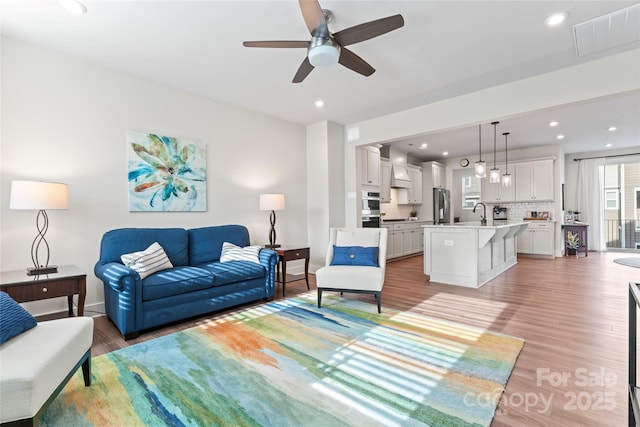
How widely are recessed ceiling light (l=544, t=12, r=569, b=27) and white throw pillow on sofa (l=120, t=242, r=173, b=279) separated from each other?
4.21 m

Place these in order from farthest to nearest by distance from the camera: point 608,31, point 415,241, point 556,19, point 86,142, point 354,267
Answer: point 415,241 < point 354,267 < point 86,142 < point 608,31 < point 556,19

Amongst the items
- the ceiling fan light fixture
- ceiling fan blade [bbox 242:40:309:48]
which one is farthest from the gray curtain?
ceiling fan blade [bbox 242:40:309:48]

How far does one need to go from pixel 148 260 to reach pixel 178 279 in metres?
0.37

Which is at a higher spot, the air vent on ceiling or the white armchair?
the air vent on ceiling

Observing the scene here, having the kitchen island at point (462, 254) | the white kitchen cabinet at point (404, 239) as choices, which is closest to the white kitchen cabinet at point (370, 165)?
the white kitchen cabinet at point (404, 239)

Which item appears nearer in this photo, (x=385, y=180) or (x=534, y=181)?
(x=385, y=180)

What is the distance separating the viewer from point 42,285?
2.33 m

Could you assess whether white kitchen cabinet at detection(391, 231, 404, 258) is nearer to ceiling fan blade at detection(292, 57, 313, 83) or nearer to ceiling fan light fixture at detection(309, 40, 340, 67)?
ceiling fan blade at detection(292, 57, 313, 83)

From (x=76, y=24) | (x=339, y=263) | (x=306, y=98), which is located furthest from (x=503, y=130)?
(x=76, y=24)

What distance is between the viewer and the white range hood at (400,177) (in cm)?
721

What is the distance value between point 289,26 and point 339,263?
8.32ft

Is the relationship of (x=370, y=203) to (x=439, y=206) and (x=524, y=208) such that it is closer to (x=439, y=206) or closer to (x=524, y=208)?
(x=439, y=206)

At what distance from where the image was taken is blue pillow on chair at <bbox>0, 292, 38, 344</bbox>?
1.49 meters

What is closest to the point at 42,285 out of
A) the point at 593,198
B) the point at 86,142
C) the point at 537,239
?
the point at 86,142
